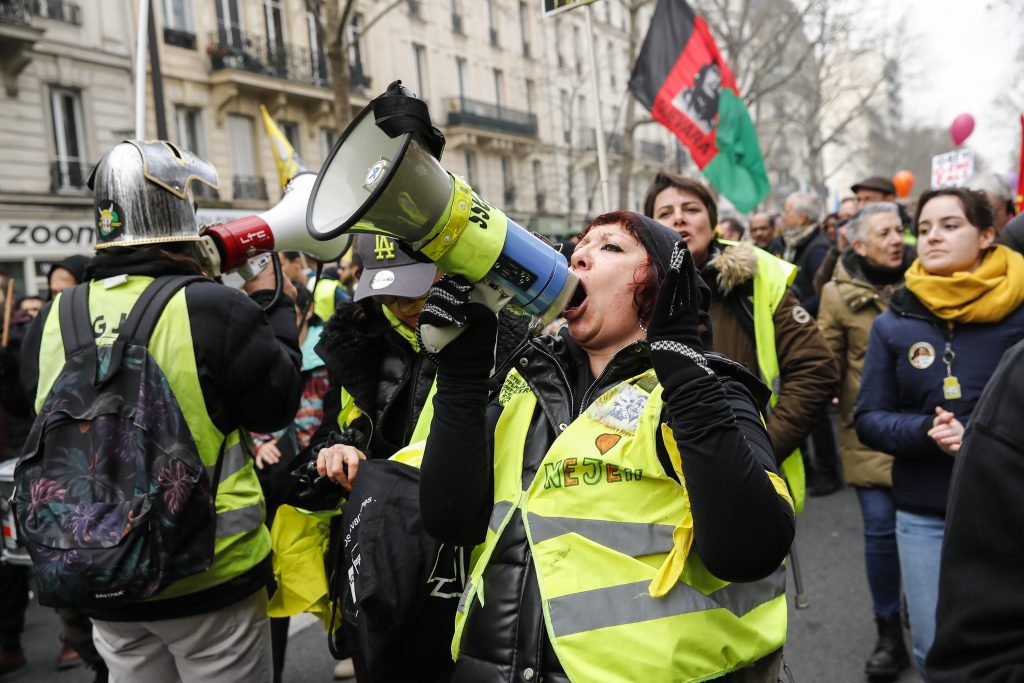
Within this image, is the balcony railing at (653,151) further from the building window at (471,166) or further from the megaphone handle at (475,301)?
the megaphone handle at (475,301)

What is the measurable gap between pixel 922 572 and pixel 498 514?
1935mm

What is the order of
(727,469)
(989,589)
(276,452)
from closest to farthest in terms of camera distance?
1. (989,589)
2. (727,469)
3. (276,452)

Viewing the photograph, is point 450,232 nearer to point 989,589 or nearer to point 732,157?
point 989,589

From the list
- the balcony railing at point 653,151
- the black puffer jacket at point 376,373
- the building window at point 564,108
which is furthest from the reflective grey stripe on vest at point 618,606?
the balcony railing at point 653,151

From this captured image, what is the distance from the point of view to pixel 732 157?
709 centimetres

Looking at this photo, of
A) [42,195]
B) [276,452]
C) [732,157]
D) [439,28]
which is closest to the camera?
[276,452]

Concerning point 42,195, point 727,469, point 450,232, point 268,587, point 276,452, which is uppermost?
point 42,195

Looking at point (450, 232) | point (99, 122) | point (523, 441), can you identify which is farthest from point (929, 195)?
point (99, 122)

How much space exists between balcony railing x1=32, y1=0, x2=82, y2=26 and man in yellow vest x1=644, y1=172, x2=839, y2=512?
16569 millimetres

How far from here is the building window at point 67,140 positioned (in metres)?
16.0

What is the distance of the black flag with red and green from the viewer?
686cm

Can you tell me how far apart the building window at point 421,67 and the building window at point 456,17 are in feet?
6.26

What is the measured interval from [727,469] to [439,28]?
2748 cm

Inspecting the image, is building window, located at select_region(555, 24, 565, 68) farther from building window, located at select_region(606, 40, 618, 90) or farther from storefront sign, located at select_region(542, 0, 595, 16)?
storefront sign, located at select_region(542, 0, 595, 16)
